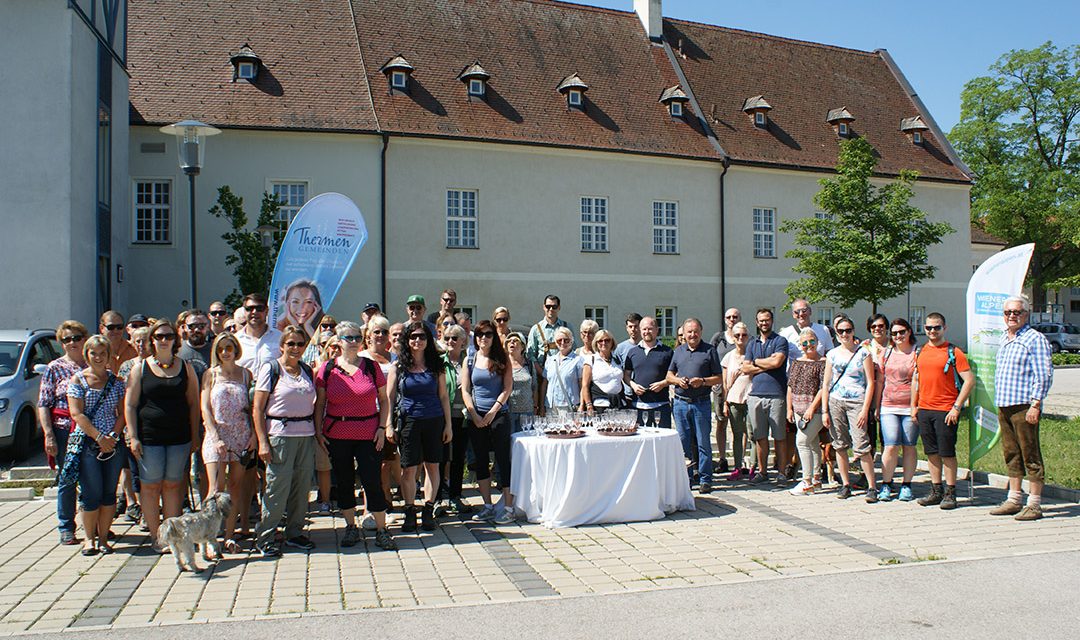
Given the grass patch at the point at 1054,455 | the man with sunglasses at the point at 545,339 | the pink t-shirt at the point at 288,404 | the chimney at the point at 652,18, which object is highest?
the chimney at the point at 652,18

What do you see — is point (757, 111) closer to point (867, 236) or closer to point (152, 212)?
point (867, 236)

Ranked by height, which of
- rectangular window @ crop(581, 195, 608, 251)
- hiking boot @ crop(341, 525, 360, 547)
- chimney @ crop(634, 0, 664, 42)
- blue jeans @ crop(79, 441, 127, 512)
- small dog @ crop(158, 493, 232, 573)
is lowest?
hiking boot @ crop(341, 525, 360, 547)

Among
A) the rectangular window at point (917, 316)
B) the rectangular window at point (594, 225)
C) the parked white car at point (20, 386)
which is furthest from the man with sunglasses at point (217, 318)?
the rectangular window at point (917, 316)

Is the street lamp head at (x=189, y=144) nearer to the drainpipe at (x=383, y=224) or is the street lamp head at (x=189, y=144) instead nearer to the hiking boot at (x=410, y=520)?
the hiking boot at (x=410, y=520)

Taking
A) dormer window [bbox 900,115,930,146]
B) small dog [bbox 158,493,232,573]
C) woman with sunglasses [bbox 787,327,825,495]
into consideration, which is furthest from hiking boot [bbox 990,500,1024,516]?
dormer window [bbox 900,115,930,146]

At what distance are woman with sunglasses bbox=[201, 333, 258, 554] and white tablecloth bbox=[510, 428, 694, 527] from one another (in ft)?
8.05

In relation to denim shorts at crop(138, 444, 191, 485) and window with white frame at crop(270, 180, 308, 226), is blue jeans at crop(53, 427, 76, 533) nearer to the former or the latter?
denim shorts at crop(138, 444, 191, 485)

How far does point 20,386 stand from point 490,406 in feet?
24.1

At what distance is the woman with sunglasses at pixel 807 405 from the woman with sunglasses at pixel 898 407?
639 millimetres

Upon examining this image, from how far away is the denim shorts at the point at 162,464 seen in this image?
729 cm

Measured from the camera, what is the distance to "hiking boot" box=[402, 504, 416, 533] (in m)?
8.18

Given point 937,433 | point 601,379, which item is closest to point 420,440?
point 601,379

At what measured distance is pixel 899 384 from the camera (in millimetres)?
9273

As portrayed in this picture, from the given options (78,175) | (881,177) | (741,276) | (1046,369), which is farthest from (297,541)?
(881,177)
